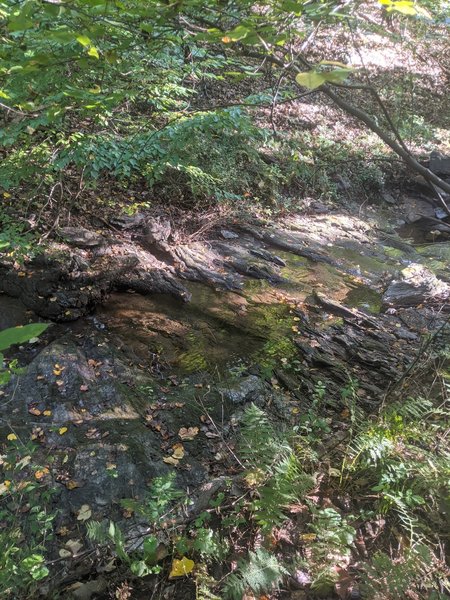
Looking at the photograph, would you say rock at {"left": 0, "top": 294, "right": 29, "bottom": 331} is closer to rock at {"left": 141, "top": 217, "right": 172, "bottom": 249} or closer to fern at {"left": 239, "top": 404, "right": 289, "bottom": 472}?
rock at {"left": 141, "top": 217, "right": 172, "bottom": 249}

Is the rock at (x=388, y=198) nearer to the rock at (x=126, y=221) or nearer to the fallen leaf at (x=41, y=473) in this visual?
the rock at (x=126, y=221)

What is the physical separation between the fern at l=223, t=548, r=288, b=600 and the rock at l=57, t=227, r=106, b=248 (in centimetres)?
552

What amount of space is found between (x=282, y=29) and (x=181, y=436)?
3433 millimetres

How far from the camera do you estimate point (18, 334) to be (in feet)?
3.22

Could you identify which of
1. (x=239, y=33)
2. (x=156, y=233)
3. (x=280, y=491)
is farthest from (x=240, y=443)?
(x=156, y=233)

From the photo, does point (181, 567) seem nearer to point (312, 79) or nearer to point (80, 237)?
point (312, 79)

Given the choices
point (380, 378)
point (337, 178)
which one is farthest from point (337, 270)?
point (337, 178)

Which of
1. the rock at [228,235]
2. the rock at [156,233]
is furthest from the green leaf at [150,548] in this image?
the rock at [228,235]

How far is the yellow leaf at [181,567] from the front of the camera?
2.59 metres

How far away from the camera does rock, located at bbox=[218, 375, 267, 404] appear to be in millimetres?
4551

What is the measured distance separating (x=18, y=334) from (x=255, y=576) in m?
2.14

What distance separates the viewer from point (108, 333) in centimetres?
559

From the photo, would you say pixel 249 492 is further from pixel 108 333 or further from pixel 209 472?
pixel 108 333

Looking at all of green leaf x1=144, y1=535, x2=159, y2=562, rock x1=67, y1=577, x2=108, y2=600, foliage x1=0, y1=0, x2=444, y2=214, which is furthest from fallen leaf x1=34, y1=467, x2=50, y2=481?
foliage x1=0, y1=0, x2=444, y2=214
